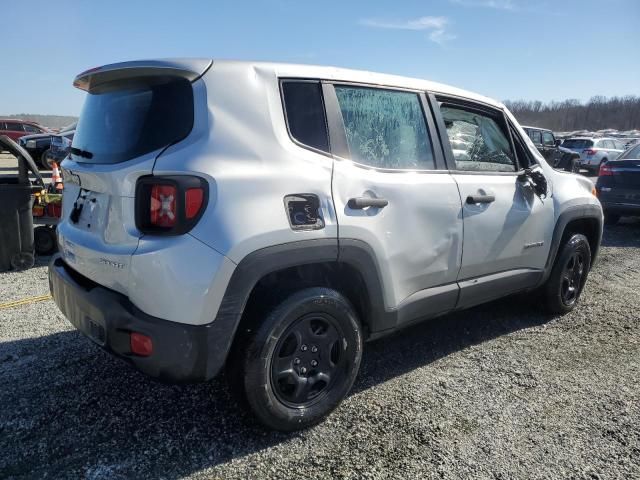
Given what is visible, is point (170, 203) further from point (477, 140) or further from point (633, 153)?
point (633, 153)

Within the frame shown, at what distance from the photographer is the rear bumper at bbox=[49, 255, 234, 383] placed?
2199 mm

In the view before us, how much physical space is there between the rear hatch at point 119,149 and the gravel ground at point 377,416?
84 cm

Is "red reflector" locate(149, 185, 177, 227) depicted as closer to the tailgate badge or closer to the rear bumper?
the tailgate badge

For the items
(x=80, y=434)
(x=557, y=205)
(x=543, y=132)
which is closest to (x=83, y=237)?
(x=80, y=434)

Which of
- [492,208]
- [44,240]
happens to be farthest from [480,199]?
[44,240]

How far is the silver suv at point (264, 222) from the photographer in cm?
221

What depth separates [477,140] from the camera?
3.67 metres

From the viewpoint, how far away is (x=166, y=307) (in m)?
2.19

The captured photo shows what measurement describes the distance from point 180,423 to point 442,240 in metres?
1.88

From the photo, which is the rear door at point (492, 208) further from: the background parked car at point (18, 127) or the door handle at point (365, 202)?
the background parked car at point (18, 127)

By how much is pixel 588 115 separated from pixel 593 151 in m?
119

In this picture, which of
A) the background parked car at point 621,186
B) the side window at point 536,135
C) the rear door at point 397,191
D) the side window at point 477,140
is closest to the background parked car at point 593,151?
the side window at point 536,135

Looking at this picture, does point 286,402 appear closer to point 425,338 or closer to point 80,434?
point 80,434

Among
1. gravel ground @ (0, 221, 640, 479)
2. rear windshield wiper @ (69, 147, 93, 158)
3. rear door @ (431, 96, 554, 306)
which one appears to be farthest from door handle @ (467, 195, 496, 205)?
rear windshield wiper @ (69, 147, 93, 158)
